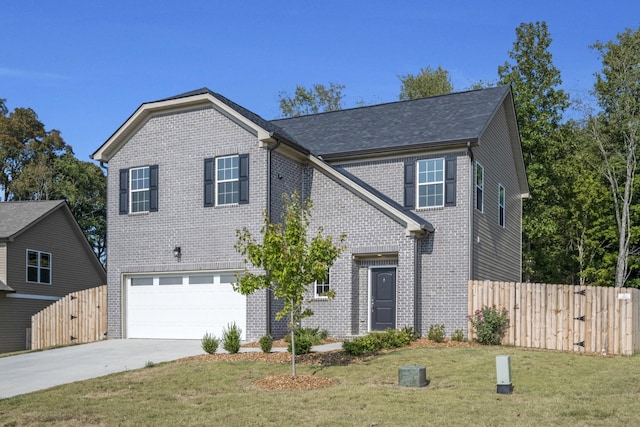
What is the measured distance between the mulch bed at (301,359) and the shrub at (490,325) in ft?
1.28

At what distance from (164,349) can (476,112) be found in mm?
12265

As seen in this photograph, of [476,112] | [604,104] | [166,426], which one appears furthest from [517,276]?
[166,426]

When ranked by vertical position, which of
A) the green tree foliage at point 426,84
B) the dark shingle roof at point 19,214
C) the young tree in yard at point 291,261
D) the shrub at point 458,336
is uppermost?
the green tree foliage at point 426,84

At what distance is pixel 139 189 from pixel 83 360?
6.73 m

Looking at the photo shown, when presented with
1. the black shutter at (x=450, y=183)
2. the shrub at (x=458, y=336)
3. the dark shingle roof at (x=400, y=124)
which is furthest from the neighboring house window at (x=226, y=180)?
the shrub at (x=458, y=336)

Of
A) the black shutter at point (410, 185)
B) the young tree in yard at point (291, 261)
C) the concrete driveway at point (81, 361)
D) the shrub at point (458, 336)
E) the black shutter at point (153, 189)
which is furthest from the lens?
the black shutter at point (153, 189)

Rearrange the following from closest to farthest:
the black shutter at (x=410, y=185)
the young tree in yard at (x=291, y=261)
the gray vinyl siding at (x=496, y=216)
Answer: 1. the young tree in yard at (x=291, y=261)
2. the black shutter at (x=410, y=185)
3. the gray vinyl siding at (x=496, y=216)

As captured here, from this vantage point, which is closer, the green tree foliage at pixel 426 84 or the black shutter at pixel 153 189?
the black shutter at pixel 153 189

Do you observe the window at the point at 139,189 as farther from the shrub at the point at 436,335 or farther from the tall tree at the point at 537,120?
the tall tree at the point at 537,120

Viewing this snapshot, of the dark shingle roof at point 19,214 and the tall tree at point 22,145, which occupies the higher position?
the tall tree at point 22,145

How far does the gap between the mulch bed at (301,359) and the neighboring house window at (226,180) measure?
4906 millimetres

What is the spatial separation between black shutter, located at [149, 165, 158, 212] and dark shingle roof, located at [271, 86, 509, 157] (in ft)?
17.2

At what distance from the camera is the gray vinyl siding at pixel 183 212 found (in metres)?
20.9

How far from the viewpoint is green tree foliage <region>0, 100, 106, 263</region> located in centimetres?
4453
